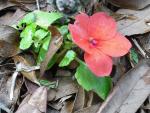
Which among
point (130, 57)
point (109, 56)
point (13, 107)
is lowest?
point (13, 107)

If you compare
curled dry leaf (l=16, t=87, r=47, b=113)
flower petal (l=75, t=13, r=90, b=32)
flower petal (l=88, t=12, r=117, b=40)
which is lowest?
curled dry leaf (l=16, t=87, r=47, b=113)

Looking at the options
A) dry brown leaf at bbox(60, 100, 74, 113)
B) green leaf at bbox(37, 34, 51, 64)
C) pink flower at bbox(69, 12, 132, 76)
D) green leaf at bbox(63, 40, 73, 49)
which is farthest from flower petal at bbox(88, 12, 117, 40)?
dry brown leaf at bbox(60, 100, 74, 113)

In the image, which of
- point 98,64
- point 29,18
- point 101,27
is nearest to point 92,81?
point 98,64

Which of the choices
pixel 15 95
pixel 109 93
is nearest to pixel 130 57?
pixel 109 93

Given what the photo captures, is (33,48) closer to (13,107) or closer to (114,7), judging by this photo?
(13,107)

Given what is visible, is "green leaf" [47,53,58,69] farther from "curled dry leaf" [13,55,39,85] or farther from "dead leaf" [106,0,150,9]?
"dead leaf" [106,0,150,9]
